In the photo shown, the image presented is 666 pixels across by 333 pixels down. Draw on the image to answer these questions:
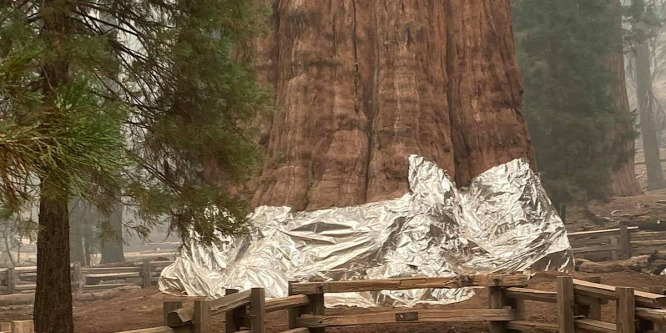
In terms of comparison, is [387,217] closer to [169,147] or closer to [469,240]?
[469,240]

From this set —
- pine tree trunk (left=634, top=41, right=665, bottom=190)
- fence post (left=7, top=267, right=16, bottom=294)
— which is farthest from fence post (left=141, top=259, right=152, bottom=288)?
pine tree trunk (left=634, top=41, right=665, bottom=190)

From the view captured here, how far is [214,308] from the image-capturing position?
9.00m

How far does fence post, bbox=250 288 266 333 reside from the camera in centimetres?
1020

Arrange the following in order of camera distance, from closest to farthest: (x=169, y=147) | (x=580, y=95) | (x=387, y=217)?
(x=169, y=147) < (x=387, y=217) < (x=580, y=95)

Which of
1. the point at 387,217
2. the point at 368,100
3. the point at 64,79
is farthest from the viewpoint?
the point at 368,100

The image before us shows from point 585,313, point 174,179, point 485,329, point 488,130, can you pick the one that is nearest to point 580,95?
point 488,130

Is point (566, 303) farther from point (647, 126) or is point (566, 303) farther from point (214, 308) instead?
point (647, 126)

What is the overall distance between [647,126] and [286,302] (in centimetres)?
3712

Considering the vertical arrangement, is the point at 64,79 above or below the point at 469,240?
above

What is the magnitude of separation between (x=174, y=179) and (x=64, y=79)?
6.98ft

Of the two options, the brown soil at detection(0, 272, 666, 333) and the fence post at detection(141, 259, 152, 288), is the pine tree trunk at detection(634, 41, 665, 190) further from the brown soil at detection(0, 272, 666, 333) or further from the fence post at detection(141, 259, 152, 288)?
the fence post at detection(141, 259, 152, 288)

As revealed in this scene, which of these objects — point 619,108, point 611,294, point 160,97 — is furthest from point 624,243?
point 160,97

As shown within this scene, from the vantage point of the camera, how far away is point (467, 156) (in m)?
17.7

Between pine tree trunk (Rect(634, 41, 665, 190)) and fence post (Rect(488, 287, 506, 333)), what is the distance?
2743 cm
